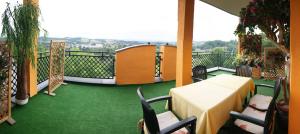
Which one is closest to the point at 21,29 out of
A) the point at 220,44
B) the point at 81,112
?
the point at 81,112

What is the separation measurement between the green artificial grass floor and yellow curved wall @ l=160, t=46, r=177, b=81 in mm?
1240

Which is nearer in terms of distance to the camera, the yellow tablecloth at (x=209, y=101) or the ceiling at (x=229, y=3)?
the yellow tablecloth at (x=209, y=101)

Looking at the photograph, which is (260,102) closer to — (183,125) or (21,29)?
(183,125)

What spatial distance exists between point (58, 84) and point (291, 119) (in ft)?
15.6

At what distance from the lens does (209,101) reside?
2.07 metres

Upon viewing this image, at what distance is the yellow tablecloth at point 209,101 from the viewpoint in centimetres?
182

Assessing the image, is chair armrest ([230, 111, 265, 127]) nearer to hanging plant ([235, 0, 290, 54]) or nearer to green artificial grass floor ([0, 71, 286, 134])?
hanging plant ([235, 0, 290, 54])

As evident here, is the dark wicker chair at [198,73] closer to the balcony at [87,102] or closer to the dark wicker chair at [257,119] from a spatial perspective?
the balcony at [87,102]

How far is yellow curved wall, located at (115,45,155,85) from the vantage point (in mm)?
5296

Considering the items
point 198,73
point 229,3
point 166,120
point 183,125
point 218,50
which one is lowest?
point 166,120

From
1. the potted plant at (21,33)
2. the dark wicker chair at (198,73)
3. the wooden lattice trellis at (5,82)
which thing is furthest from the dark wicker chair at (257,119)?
the potted plant at (21,33)

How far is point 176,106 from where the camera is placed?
241cm

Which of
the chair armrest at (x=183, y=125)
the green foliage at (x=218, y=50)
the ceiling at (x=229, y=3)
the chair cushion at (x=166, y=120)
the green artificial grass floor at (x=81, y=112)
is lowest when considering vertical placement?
the green artificial grass floor at (x=81, y=112)

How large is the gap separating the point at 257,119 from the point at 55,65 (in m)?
4.42
